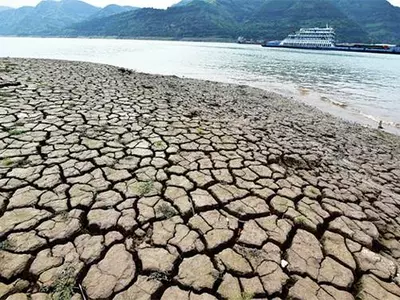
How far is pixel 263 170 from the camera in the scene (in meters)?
3.78

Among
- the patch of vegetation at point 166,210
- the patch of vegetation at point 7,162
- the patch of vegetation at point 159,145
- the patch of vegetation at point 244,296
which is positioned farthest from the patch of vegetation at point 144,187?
the patch of vegetation at point 7,162

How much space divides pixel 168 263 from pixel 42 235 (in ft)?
3.61

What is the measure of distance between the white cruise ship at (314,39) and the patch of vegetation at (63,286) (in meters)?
83.5

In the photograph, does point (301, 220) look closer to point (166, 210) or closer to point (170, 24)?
point (166, 210)

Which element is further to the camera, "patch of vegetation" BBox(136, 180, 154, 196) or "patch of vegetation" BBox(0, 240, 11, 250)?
"patch of vegetation" BBox(136, 180, 154, 196)

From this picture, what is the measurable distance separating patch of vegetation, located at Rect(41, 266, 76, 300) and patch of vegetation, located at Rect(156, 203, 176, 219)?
0.95 m

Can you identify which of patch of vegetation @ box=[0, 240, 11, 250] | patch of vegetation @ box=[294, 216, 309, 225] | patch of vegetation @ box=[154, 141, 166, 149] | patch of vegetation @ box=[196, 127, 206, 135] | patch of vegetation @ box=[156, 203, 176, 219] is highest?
patch of vegetation @ box=[154, 141, 166, 149]

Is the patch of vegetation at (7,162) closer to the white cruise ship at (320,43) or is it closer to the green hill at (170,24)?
the white cruise ship at (320,43)

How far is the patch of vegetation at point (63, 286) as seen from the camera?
5.88ft

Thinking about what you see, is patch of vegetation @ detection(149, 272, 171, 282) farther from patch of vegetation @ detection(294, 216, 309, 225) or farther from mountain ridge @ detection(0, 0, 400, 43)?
mountain ridge @ detection(0, 0, 400, 43)

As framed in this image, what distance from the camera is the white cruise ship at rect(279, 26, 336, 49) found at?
7288cm

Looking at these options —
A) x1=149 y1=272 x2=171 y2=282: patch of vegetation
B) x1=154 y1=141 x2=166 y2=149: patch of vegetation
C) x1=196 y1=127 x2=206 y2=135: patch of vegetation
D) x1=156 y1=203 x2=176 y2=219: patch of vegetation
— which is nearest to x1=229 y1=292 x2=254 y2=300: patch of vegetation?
x1=149 y1=272 x2=171 y2=282: patch of vegetation

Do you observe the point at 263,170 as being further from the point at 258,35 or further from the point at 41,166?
the point at 258,35

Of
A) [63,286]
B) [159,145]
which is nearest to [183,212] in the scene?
[63,286]
